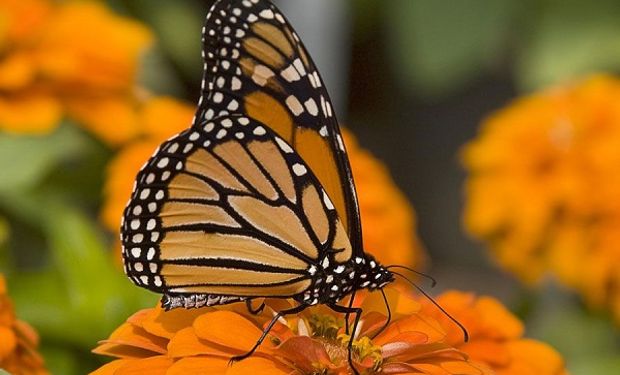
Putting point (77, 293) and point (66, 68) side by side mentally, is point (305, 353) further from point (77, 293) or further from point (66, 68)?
point (66, 68)

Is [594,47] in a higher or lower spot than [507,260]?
higher

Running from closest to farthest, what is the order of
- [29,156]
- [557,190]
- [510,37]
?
[29,156] < [557,190] < [510,37]

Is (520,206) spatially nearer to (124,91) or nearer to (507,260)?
(507,260)

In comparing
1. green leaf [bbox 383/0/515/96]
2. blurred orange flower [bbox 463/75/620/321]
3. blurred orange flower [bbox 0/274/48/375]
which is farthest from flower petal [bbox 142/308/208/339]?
green leaf [bbox 383/0/515/96]

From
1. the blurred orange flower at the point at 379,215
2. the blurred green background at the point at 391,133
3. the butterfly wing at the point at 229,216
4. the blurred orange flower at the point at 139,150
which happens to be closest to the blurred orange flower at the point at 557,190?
the blurred green background at the point at 391,133

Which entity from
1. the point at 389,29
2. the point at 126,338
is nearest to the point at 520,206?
the point at 126,338

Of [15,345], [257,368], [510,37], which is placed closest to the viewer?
[257,368]

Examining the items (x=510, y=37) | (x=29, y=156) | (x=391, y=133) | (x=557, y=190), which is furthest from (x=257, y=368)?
(x=391, y=133)
